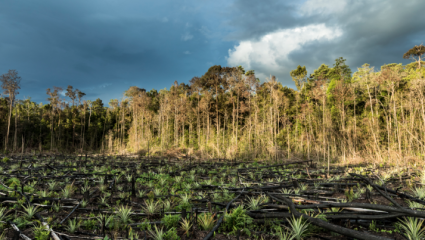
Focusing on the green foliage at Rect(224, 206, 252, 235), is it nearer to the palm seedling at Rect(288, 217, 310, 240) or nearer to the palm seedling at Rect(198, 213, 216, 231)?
the palm seedling at Rect(198, 213, 216, 231)

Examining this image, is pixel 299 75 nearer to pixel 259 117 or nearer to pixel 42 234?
pixel 259 117

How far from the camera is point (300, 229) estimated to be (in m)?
1.48

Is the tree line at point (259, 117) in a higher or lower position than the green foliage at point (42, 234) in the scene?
higher

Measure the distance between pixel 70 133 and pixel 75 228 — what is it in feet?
93.0

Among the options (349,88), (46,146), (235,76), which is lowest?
(46,146)

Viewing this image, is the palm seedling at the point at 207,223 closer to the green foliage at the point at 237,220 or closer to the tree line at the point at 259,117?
the green foliage at the point at 237,220

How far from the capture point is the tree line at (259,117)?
8984 millimetres

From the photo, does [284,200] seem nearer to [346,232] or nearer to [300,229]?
[300,229]

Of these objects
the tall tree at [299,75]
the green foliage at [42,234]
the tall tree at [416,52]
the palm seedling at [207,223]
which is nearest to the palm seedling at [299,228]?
the palm seedling at [207,223]

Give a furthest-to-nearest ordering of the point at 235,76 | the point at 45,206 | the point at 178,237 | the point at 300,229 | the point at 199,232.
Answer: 1. the point at 235,76
2. the point at 45,206
3. the point at 199,232
4. the point at 178,237
5. the point at 300,229

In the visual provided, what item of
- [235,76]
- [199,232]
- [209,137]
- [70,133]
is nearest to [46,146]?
[70,133]

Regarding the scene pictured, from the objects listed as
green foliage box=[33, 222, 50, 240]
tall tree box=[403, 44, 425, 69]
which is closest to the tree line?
tall tree box=[403, 44, 425, 69]

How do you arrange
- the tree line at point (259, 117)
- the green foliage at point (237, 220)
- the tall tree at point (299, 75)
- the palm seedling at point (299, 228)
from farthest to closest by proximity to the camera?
1. the tall tree at point (299, 75)
2. the tree line at point (259, 117)
3. the green foliage at point (237, 220)
4. the palm seedling at point (299, 228)

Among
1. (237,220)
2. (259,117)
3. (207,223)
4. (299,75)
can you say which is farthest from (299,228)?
(299,75)
